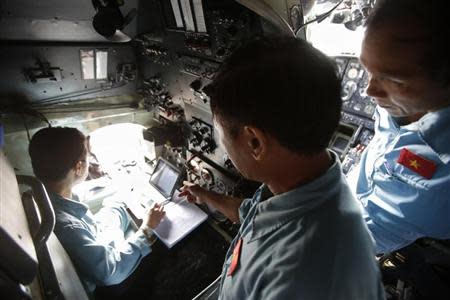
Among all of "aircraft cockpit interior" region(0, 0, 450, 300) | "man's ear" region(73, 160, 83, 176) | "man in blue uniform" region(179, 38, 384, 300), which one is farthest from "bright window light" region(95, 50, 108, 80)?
"man in blue uniform" region(179, 38, 384, 300)

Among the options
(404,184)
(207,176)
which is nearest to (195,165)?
(207,176)

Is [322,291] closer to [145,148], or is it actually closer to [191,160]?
[191,160]

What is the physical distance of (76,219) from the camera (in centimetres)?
142

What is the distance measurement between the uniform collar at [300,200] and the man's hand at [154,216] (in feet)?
3.94

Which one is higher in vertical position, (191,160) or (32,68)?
(32,68)

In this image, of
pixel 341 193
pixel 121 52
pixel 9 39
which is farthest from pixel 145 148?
pixel 341 193

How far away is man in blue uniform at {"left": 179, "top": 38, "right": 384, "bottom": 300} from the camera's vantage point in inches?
23.6

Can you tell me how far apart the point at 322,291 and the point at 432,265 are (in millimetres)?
1086

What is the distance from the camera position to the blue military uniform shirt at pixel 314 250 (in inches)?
23.2

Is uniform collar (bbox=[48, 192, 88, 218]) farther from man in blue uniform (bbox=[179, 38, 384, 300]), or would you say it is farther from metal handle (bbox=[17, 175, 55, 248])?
man in blue uniform (bbox=[179, 38, 384, 300])

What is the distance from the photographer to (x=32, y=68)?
183cm

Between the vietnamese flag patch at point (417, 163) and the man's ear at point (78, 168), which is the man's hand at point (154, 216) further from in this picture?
the vietnamese flag patch at point (417, 163)

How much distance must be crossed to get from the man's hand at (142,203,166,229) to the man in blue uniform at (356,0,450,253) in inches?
52.6

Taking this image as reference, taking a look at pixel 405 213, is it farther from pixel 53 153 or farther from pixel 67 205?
pixel 53 153
